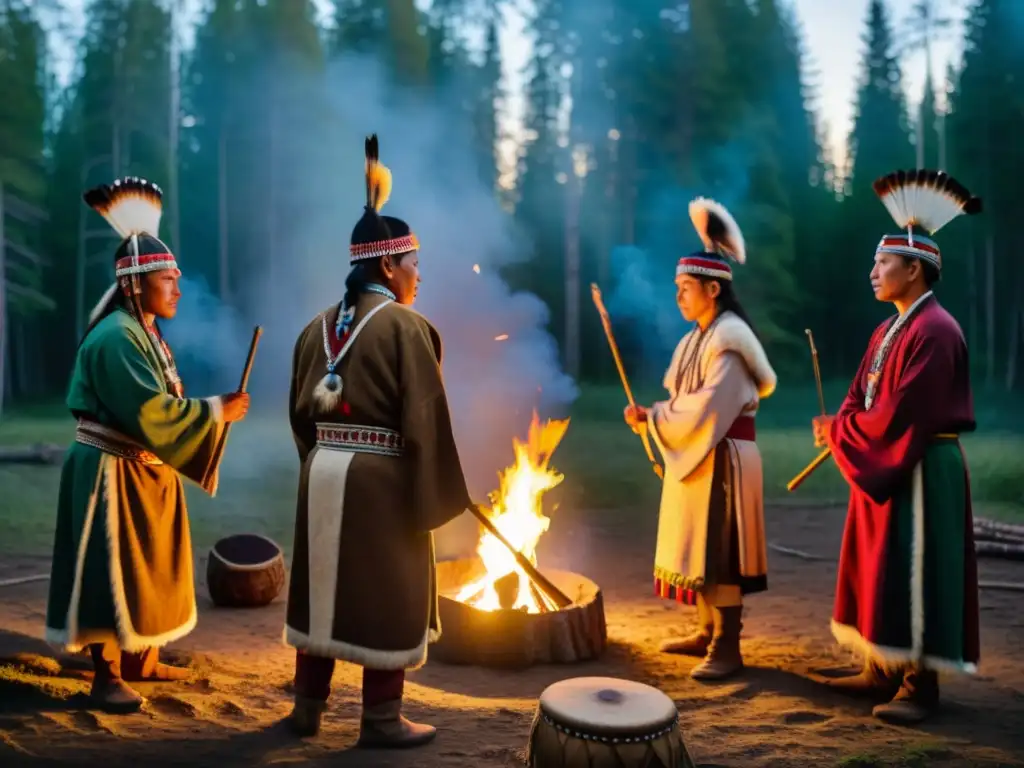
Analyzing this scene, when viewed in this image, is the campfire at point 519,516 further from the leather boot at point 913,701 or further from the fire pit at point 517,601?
the leather boot at point 913,701

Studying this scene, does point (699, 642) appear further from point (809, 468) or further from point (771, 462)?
point (771, 462)

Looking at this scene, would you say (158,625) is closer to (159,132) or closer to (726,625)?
(726,625)

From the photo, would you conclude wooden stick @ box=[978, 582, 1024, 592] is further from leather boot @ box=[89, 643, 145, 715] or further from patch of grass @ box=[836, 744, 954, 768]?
leather boot @ box=[89, 643, 145, 715]

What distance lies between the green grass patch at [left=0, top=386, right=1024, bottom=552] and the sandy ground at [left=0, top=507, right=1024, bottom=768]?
3.69m

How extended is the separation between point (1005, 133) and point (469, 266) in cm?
1474

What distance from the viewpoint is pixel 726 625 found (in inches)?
205

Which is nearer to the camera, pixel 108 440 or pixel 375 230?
pixel 375 230

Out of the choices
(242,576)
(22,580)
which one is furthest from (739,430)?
(22,580)

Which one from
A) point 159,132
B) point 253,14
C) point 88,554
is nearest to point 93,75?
point 159,132

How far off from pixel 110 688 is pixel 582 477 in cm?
969

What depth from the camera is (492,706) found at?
460cm

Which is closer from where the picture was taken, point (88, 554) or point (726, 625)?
point (88, 554)

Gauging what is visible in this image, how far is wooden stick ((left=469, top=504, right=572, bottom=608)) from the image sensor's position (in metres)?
4.35

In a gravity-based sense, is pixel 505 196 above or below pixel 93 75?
below
